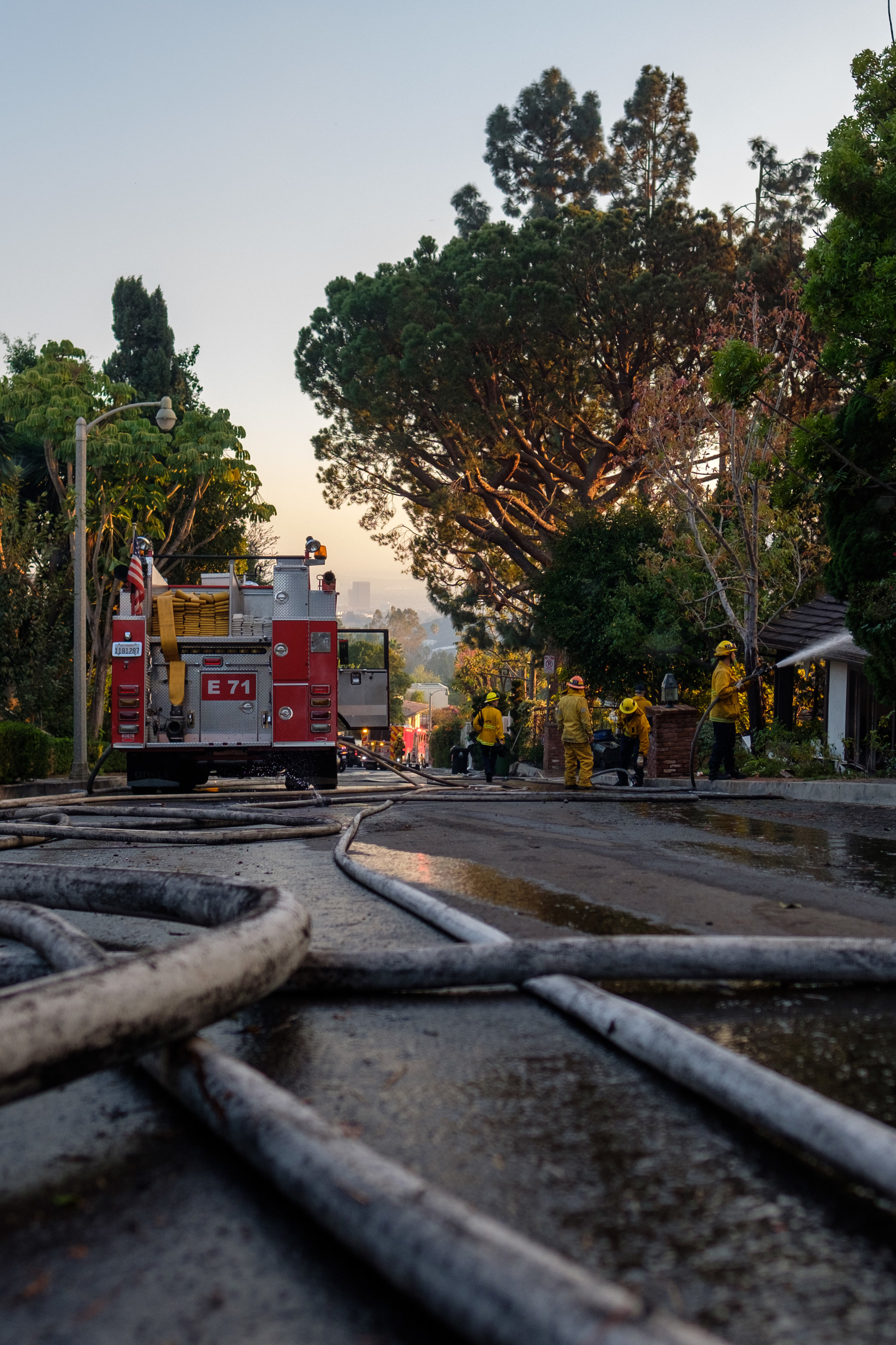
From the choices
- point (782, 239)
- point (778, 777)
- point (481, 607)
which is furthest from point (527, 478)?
point (778, 777)

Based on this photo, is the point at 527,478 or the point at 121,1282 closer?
the point at 121,1282

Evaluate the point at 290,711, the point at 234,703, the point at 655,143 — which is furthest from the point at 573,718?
the point at 655,143

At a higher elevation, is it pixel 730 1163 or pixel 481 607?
pixel 481 607

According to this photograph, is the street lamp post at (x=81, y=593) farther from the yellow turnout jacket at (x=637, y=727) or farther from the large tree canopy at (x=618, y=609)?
the large tree canopy at (x=618, y=609)

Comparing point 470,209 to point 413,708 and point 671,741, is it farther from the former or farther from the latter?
point 413,708

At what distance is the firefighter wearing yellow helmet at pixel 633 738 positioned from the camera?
768 inches

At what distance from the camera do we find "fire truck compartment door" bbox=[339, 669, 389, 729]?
17.0m

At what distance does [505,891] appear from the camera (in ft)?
19.5

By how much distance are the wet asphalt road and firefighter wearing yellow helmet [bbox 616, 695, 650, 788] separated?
48.9 feet

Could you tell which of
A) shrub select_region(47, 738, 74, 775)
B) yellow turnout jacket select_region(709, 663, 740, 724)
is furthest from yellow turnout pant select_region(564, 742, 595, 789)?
shrub select_region(47, 738, 74, 775)

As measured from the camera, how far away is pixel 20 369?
31125 mm

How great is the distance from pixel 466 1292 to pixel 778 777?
1527 cm

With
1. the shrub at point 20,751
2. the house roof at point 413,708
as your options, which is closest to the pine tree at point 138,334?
the shrub at point 20,751

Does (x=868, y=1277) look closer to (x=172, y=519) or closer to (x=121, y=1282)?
(x=121, y=1282)
